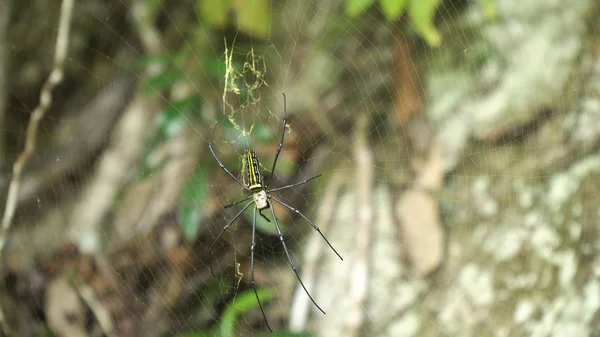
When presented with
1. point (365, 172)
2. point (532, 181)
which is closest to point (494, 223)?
point (532, 181)

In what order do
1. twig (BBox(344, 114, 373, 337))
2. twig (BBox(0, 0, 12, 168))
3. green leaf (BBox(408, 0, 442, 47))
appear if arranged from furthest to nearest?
twig (BBox(0, 0, 12, 168)) < twig (BBox(344, 114, 373, 337)) < green leaf (BBox(408, 0, 442, 47))

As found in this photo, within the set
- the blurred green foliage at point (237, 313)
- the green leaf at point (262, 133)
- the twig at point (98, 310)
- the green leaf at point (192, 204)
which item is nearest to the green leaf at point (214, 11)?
the green leaf at point (262, 133)

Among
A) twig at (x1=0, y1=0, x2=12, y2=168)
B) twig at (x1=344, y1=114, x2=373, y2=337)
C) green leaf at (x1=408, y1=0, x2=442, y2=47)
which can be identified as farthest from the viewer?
twig at (x1=0, y1=0, x2=12, y2=168)

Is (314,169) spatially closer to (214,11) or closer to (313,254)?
(313,254)

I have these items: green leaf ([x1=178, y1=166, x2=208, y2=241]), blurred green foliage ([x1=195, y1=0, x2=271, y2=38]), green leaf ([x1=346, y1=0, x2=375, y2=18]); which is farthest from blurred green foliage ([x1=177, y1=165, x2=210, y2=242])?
green leaf ([x1=346, y1=0, x2=375, y2=18])

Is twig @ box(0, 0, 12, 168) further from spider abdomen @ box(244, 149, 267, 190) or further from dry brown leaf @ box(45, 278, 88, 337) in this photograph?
spider abdomen @ box(244, 149, 267, 190)

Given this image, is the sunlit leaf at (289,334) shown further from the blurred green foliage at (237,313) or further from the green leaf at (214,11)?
the green leaf at (214,11)

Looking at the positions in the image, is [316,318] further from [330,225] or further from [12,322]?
[12,322]
